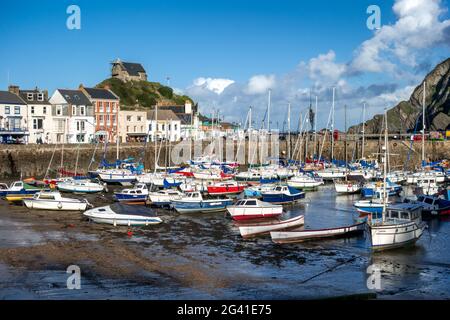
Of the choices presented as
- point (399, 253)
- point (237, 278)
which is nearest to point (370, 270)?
point (399, 253)

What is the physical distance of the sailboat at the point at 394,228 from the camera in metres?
30.0

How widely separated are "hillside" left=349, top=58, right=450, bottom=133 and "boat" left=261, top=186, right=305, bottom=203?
309 feet

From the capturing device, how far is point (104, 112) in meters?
89.8

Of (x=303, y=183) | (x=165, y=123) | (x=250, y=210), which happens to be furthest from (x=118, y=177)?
(x=165, y=123)

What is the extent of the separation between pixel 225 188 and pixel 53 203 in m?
16.9

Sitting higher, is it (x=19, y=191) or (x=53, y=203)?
(x=19, y=191)

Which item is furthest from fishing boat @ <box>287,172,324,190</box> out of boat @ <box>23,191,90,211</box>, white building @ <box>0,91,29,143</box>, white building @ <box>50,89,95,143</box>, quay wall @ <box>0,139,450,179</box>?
white building @ <box>0,91,29,143</box>

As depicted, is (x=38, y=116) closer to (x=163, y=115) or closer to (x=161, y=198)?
(x=163, y=115)

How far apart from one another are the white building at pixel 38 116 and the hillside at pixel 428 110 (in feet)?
267

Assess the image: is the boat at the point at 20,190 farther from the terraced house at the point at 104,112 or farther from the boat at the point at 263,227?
the terraced house at the point at 104,112

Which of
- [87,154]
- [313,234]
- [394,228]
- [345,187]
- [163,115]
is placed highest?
[163,115]

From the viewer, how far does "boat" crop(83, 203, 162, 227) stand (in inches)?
1446

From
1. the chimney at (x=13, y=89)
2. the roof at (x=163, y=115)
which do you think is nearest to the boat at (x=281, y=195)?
the chimney at (x=13, y=89)

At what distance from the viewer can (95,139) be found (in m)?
87.4
